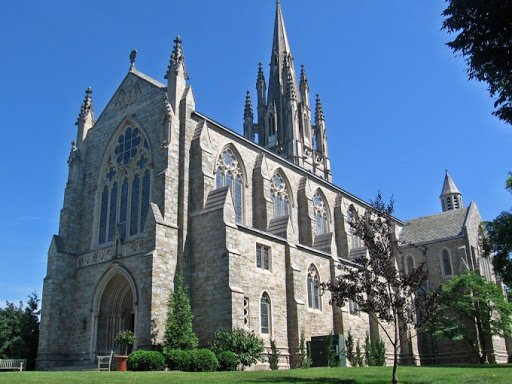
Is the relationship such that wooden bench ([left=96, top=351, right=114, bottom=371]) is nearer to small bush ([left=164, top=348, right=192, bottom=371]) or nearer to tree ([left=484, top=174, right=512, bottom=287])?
small bush ([left=164, top=348, right=192, bottom=371])

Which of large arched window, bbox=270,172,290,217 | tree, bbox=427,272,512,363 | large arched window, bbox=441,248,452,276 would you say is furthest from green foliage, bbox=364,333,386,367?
large arched window, bbox=441,248,452,276

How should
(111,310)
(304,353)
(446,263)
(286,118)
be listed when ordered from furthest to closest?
(286,118), (446,263), (111,310), (304,353)

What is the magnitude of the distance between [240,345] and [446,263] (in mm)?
30609

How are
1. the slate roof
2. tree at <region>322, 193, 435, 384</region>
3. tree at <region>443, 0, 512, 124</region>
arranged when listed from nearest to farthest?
tree at <region>443, 0, 512, 124</region> < tree at <region>322, 193, 435, 384</region> < the slate roof

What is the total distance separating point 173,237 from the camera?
1106 inches

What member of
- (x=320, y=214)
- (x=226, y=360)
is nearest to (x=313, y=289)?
(x=320, y=214)

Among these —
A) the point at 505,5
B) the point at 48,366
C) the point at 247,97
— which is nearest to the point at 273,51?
the point at 247,97

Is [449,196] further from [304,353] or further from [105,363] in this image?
[105,363]

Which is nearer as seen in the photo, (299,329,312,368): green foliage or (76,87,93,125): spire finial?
(299,329,312,368): green foliage

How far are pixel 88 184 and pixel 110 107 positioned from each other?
5268 mm

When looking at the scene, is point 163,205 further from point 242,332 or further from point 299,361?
point 299,361

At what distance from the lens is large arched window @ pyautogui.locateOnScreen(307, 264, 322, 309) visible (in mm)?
33531

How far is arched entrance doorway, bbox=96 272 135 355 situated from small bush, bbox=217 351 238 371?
8059 mm

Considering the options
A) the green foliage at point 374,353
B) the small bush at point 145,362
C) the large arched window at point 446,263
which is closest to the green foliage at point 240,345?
the small bush at point 145,362
